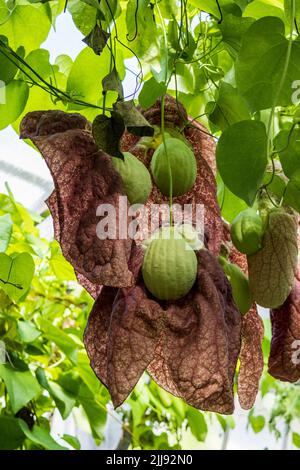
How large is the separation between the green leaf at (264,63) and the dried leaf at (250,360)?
0.20 meters

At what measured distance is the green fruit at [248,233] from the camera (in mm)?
622

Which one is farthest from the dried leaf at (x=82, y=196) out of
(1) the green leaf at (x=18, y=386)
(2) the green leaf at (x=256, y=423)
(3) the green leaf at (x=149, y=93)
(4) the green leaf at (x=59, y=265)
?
(2) the green leaf at (x=256, y=423)

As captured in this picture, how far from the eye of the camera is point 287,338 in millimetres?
662

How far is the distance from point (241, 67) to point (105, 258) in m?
0.20

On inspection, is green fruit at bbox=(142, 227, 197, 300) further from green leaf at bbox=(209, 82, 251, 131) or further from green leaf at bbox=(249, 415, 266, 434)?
green leaf at bbox=(249, 415, 266, 434)

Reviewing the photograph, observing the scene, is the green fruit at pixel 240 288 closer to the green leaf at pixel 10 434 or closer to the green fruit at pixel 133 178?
the green fruit at pixel 133 178

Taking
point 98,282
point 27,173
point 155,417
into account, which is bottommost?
point 155,417

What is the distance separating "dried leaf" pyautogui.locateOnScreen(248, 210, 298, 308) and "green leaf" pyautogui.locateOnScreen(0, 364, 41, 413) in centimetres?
55

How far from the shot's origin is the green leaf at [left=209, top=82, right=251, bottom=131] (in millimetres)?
704

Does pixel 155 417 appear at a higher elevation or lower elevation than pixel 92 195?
lower

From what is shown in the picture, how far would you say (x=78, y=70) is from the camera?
76 centimetres

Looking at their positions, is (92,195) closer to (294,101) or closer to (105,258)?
(105,258)
